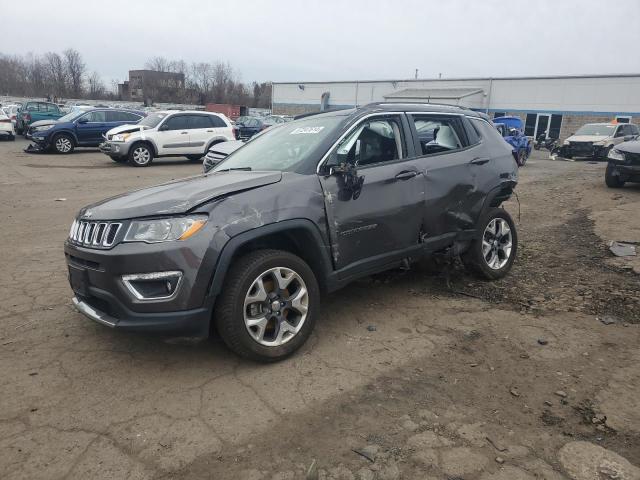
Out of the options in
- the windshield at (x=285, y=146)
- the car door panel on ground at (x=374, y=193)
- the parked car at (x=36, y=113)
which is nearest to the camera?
the car door panel on ground at (x=374, y=193)

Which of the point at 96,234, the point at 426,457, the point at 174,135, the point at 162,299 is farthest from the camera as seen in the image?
the point at 174,135

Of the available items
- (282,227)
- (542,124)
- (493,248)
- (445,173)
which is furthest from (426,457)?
(542,124)

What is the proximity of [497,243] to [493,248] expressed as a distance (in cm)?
8

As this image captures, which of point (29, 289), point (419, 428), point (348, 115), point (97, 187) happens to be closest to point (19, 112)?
point (97, 187)

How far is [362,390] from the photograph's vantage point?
305 centimetres

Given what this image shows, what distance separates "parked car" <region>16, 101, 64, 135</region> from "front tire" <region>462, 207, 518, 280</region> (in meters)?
24.3

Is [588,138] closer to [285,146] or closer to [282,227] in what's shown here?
[285,146]

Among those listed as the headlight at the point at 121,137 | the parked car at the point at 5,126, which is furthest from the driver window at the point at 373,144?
the parked car at the point at 5,126

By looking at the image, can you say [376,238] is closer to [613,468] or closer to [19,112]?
[613,468]

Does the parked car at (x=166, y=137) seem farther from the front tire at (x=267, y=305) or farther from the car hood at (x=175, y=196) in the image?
the front tire at (x=267, y=305)

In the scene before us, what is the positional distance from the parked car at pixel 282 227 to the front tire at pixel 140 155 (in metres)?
11.4

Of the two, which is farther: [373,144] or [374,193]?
[373,144]

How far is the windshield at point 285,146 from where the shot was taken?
381cm

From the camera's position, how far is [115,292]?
2.98 meters
